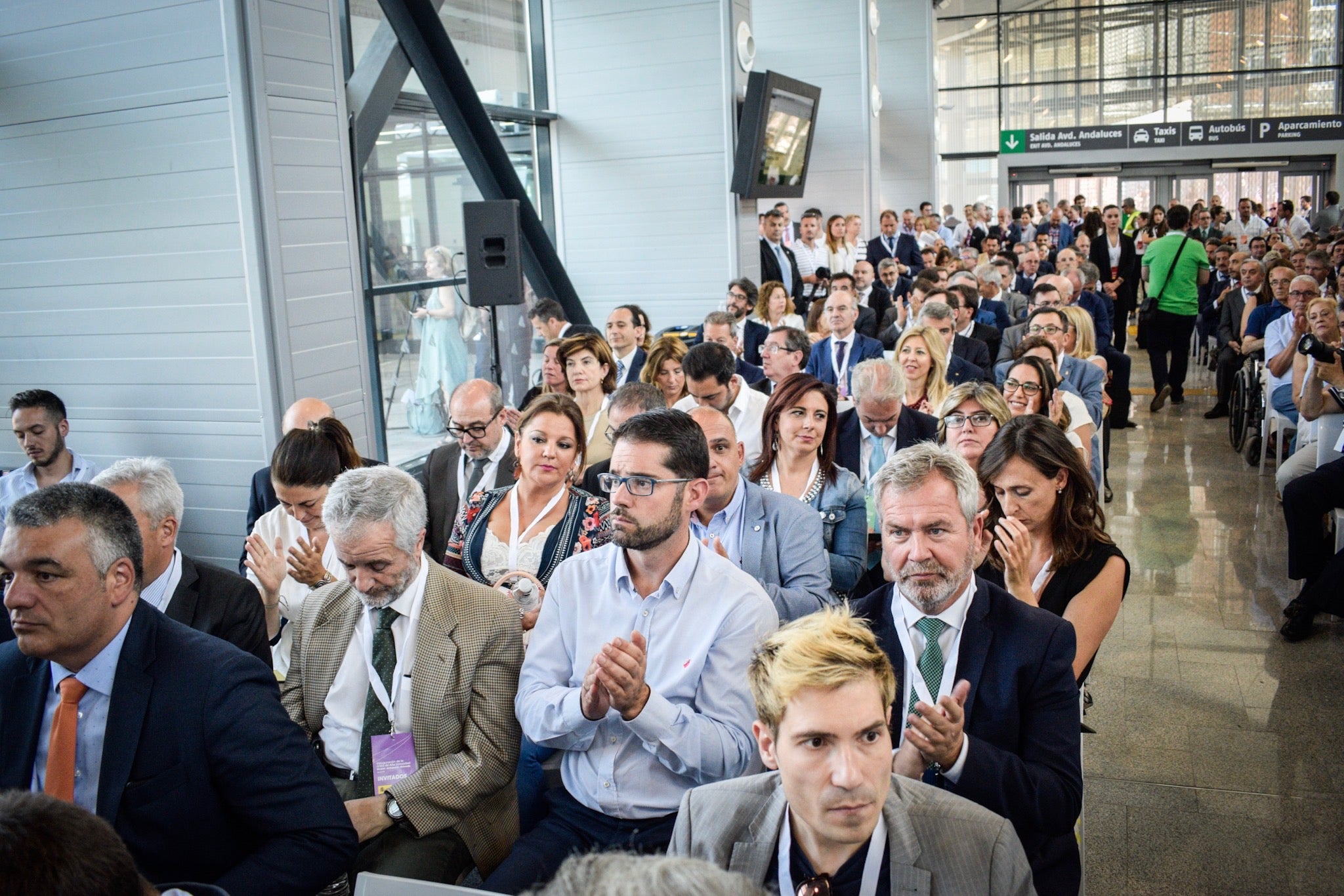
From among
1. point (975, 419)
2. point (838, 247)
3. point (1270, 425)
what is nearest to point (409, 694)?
point (975, 419)

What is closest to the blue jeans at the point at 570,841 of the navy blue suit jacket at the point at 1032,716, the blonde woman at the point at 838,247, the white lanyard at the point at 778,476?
the navy blue suit jacket at the point at 1032,716

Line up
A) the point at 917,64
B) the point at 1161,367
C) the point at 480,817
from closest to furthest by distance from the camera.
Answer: the point at 480,817
the point at 1161,367
the point at 917,64

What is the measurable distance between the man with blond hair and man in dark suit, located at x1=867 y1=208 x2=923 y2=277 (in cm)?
1280

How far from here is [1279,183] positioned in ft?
76.8

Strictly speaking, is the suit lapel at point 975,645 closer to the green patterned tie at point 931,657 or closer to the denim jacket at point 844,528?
the green patterned tie at point 931,657

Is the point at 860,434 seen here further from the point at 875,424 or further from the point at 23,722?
the point at 23,722

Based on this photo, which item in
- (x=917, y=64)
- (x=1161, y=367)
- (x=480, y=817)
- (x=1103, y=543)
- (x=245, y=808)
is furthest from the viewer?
(x=917, y=64)

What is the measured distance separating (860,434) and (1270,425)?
204 inches

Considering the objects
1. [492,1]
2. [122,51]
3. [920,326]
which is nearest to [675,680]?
[920,326]

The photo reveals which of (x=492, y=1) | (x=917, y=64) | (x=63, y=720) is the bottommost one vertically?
(x=63, y=720)

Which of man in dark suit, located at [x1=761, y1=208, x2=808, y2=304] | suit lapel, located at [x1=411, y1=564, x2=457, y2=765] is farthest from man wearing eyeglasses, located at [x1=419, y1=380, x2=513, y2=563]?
man in dark suit, located at [x1=761, y1=208, x2=808, y2=304]

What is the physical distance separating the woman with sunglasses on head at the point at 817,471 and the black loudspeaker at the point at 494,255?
3.08 m

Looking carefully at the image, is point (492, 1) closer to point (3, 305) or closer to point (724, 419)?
point (3, 305)

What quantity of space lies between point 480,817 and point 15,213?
5.05 metres
